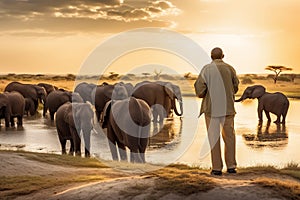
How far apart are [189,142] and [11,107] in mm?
9704

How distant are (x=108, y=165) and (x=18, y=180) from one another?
2.76 meters

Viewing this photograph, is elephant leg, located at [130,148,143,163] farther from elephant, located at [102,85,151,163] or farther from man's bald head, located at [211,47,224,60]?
man's bald head, located at [211,47,224,60]

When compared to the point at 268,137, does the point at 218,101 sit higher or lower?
higher

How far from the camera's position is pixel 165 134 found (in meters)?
21.6

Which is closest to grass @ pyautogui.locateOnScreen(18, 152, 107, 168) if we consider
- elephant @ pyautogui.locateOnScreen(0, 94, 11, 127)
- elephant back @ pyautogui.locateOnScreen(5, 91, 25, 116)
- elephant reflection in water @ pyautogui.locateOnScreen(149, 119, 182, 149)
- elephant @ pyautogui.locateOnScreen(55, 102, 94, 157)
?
elephant @ pyautogui.locateOnScreen(55, 102, 94, 157)

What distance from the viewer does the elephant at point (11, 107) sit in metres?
24.6

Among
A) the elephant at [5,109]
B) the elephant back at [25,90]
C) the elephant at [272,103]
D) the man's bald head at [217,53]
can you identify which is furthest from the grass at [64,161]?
the elephant back at [25,90]

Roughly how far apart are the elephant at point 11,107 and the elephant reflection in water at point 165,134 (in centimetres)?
615

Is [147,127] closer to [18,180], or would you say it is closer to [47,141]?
[18,180]

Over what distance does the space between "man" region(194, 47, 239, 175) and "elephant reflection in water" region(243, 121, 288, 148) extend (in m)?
8.88

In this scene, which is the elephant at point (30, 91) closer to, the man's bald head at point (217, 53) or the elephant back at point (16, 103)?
the elephant back at point (16, 103)

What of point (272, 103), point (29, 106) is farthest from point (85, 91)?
point (272, 103)

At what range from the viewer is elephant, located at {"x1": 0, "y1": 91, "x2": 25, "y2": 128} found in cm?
2462

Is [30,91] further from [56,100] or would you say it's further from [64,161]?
[64,161]
